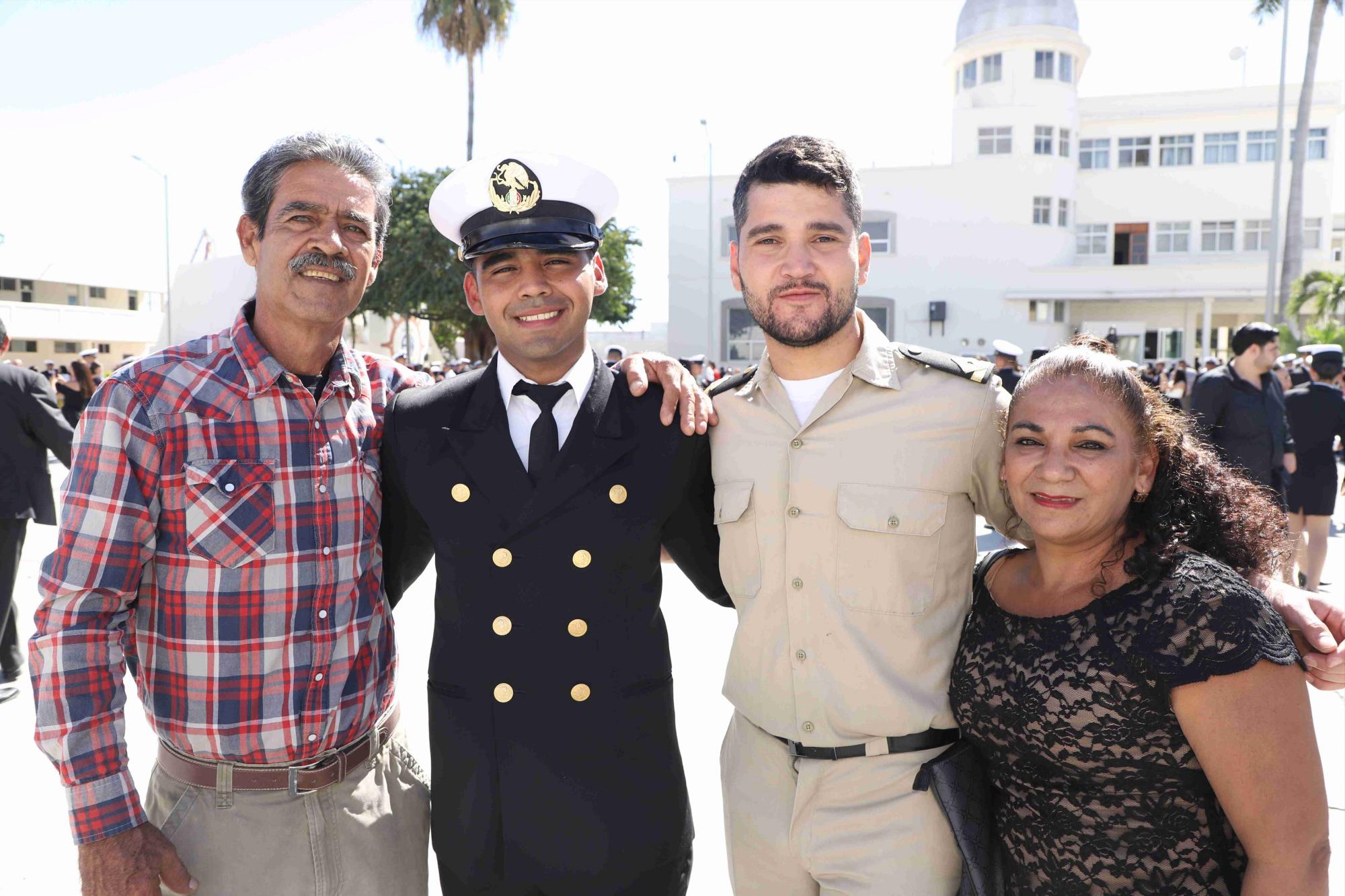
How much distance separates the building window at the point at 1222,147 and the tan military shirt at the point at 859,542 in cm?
4241

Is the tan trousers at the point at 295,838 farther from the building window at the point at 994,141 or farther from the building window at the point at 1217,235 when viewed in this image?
the building window at the point at 1217,235

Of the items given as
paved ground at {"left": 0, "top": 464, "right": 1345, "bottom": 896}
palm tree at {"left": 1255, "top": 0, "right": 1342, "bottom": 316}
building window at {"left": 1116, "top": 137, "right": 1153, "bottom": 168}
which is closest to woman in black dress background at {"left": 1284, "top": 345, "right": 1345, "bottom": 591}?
paved ground at {"left": 0, "top": 464, "right": 1345, "bottom": 896}

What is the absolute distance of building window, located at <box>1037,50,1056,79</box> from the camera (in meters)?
37.0

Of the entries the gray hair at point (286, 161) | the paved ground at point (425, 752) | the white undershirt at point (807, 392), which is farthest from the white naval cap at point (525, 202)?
the paved ground at point (425, 752)

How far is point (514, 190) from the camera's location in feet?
8.22

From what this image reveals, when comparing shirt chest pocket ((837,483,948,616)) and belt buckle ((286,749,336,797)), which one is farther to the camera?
shirt chest pocket ((837,483,948,616))

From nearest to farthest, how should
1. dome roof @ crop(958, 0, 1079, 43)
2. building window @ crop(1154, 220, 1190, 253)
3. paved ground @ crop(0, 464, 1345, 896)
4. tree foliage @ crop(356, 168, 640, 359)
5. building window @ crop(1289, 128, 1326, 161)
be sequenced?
1. paved ground @ crop(0, 464, 1345, 896)
2. tree foliage @ crop(356, 168, 640, 359)
3. building window @ crop(1289, 128, 1326, 161)
4. building window @ crop(1154, 220, 1190, 253)
5. dome roof @ crop(958, 0, 1079, 43)

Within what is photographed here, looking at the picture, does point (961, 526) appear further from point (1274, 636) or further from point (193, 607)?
point (193, 607)

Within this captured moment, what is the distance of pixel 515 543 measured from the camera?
226 centimetres

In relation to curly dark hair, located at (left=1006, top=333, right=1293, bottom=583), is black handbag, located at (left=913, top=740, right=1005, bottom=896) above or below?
below

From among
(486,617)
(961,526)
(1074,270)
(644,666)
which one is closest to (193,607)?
(486,617)

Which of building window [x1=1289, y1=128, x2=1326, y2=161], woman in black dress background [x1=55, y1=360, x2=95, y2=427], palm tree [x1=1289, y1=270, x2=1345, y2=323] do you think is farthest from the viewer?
building window [x1=1289, y1=128, x2=1326, y2=161]

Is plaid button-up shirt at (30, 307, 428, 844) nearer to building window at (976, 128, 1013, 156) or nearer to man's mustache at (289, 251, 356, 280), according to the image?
man's mustache at (289, 251, 356, 280)

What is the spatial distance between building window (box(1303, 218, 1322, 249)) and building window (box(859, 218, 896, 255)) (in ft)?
53.8
